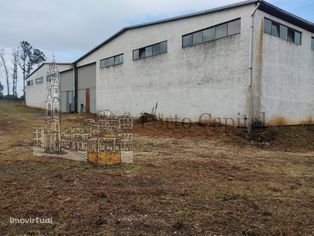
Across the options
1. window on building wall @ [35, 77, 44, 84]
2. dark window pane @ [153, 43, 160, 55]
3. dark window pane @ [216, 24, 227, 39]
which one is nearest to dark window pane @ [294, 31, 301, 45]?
dark window pane @ [216, 24, 227, 39]

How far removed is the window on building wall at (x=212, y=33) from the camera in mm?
15414

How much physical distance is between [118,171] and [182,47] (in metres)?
12.3

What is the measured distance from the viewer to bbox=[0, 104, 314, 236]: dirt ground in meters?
4.42

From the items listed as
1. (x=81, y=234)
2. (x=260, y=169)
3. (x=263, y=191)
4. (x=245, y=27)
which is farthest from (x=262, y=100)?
(x=81, y=234)

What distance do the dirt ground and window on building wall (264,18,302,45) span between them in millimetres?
7600

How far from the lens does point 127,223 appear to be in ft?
14.7

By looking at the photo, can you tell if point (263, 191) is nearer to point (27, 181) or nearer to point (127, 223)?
point (127, 223)

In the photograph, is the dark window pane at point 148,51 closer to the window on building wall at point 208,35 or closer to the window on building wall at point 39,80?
the window on building wall at point 208,35

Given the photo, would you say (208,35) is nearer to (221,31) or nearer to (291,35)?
(221,31)

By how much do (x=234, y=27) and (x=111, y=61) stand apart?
12935 mm

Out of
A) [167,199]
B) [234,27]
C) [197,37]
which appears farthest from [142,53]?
[167,199]

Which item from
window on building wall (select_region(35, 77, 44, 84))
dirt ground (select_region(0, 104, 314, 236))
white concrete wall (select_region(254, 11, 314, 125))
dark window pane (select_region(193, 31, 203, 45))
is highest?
dark window pane (select_region(193, 31, 203, 45))

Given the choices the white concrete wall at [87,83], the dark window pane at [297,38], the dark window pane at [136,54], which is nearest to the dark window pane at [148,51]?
the dark window pane at [136,54]

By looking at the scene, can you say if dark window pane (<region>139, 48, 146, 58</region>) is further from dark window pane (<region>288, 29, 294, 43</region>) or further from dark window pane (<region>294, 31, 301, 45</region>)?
dark window pane (<region>294, 31, 301, 45</region>)
